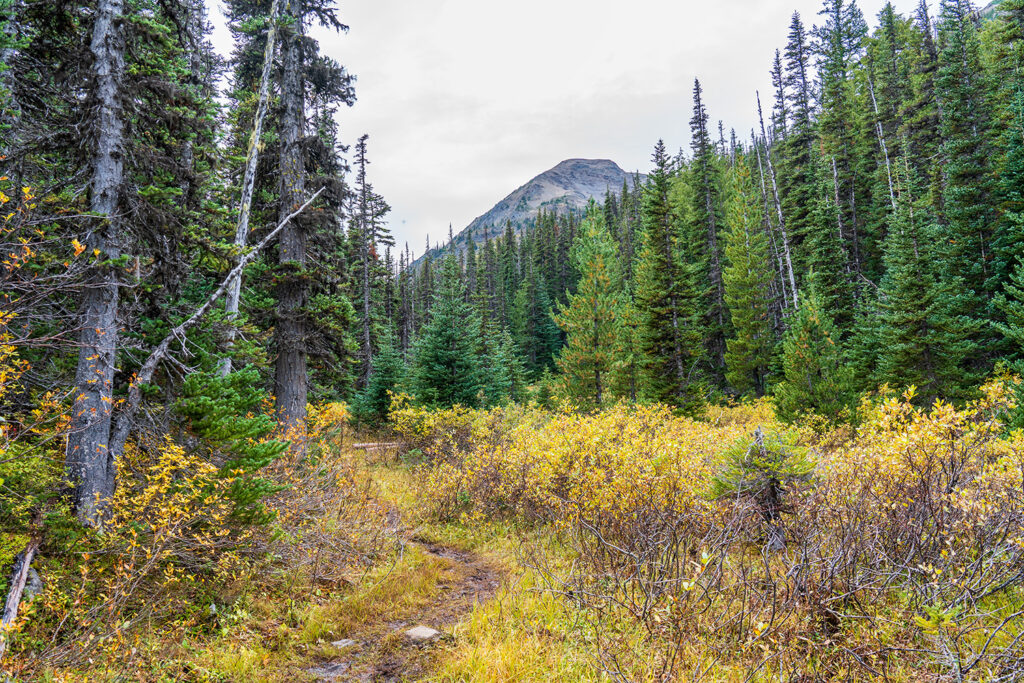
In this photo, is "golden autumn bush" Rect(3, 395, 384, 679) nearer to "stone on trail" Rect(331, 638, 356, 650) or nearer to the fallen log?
the fallen log

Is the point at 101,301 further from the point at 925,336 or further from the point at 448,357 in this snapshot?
the point at 925,336

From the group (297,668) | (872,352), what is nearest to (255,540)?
(297,668)

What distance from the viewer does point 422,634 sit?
5.45 meters

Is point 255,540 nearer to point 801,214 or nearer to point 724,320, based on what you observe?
point 724,320

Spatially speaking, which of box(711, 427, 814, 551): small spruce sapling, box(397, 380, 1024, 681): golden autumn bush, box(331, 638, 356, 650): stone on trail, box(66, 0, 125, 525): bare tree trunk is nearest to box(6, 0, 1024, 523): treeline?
box(66, 0, 125, 525): bare tree trunk

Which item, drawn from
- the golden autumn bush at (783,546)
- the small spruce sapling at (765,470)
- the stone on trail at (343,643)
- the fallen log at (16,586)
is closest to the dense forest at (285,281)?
A: the fallen log at (16,586)

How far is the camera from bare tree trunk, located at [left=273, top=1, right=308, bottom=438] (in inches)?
466

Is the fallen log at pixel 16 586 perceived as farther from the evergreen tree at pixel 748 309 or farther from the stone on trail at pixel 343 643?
the evergreen tree at pixel 748 309

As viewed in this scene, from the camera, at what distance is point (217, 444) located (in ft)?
19.8

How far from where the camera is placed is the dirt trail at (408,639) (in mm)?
4730

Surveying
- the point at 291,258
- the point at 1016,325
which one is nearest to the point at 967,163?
the point at 1016,325

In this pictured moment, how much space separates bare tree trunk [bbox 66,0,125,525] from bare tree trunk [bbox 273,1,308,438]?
5.33 m

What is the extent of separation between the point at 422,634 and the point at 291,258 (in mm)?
10059

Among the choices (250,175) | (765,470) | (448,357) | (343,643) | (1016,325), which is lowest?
(343,643)
